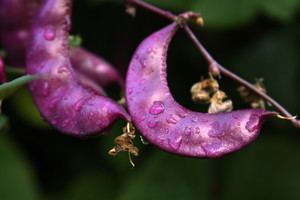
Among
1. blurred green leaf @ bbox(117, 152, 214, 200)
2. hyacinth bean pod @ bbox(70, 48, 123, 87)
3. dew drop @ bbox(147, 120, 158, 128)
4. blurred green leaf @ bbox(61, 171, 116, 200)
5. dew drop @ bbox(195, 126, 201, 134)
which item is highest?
dew drop @ bbox(195, 126, 201, 134)

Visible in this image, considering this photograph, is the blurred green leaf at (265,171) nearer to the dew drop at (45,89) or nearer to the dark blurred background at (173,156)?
the dark blurred background at (173,156)

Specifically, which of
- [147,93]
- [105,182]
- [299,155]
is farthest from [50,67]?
[299,155]

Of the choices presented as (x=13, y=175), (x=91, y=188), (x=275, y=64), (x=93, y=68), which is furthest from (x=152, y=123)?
(x=275, y=64)

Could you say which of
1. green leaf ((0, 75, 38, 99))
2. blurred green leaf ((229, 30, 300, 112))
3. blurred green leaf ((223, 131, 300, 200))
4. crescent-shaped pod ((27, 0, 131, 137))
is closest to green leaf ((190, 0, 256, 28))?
blurred green leaf ((229, 30, 300, 112))

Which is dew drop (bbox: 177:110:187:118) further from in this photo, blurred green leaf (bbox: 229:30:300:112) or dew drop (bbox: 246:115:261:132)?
blurred green leaf (bbox: 229:30:300:112)

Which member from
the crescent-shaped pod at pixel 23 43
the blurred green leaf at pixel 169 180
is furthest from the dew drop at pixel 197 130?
the blurred green leaf at pixel 169 180

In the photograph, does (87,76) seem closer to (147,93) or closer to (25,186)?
(147,93)
